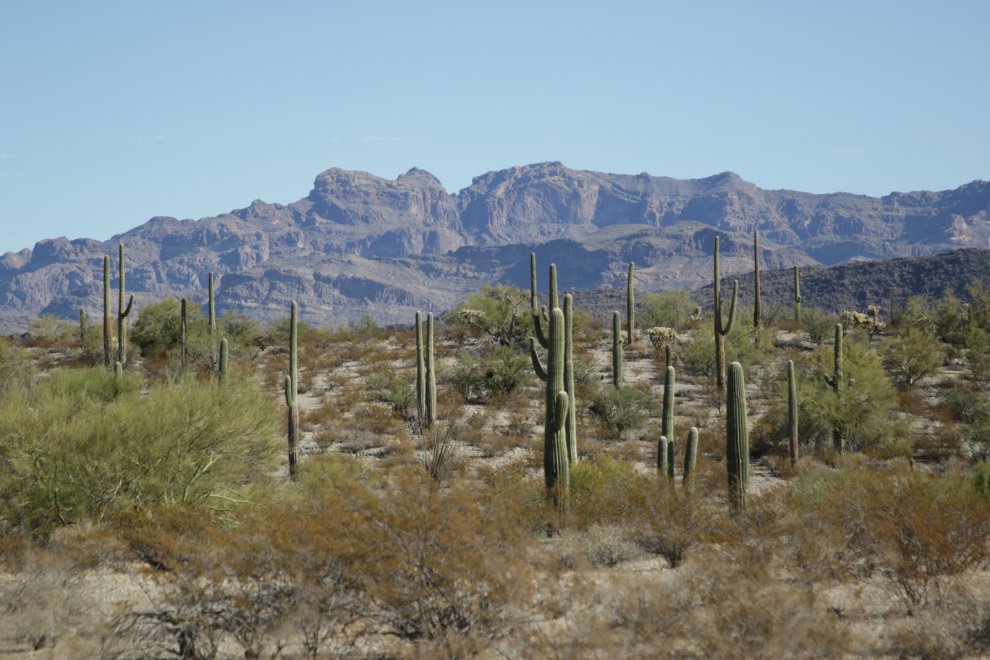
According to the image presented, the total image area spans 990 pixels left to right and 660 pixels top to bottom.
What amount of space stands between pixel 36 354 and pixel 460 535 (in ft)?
103

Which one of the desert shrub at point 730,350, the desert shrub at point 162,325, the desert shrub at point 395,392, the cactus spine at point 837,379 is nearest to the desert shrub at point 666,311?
the desert shrub at point 730,350

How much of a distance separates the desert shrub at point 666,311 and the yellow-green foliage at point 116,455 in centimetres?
2788

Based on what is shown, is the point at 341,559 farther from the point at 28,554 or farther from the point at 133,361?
the point at 133,361

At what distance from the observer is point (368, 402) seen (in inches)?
855

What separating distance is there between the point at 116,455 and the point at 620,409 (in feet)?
41.4

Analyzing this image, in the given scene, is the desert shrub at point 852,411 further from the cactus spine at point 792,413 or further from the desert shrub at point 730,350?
the desert shrub at point 730,350

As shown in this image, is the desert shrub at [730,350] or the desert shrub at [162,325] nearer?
the desert shrub at [730,350]

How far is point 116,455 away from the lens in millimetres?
8844

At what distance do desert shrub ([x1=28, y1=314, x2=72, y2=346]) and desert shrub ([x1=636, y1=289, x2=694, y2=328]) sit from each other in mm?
30766

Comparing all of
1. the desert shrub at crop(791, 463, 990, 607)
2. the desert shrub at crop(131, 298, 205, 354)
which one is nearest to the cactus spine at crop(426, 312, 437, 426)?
the desert shrub at crop(791, 463, 990, 607)

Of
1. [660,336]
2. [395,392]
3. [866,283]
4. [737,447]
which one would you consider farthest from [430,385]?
[866,283]

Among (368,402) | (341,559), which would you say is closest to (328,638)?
(341,559)

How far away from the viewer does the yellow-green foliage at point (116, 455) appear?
8.62m

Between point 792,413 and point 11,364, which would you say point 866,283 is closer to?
point 792,413
